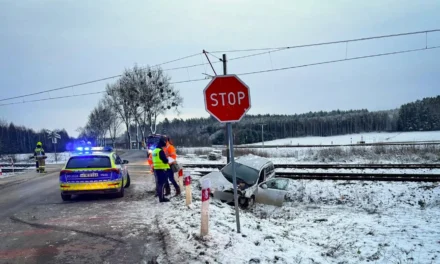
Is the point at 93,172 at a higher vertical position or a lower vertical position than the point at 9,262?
higher

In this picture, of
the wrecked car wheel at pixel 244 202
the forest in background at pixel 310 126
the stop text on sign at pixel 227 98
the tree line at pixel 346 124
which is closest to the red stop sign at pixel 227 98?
the stop text on sign at pixel 227 98

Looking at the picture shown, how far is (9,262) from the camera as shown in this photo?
558 cm

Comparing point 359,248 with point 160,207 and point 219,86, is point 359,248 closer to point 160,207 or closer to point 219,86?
point 219,86

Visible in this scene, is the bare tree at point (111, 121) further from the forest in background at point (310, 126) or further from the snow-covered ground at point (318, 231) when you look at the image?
the snow-covered ground at point (318, 231)

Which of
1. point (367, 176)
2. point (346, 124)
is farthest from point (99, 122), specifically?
point (346, 124)

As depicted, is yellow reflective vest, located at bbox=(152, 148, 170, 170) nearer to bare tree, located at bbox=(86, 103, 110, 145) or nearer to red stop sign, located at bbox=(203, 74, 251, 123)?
red stop sign, located at bbox=(203, 74, 251, 123)

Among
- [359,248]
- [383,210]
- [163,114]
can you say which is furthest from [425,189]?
[163,114]

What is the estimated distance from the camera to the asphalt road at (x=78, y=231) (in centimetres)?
584

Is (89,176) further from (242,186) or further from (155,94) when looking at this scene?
(155,94)

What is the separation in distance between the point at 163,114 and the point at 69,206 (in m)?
31.3

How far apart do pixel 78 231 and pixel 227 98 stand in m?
4.10

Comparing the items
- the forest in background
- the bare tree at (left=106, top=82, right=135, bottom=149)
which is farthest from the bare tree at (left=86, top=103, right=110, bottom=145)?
the forest in background

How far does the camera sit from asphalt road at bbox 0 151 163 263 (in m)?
5.84

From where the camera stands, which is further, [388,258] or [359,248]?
[359,248]
